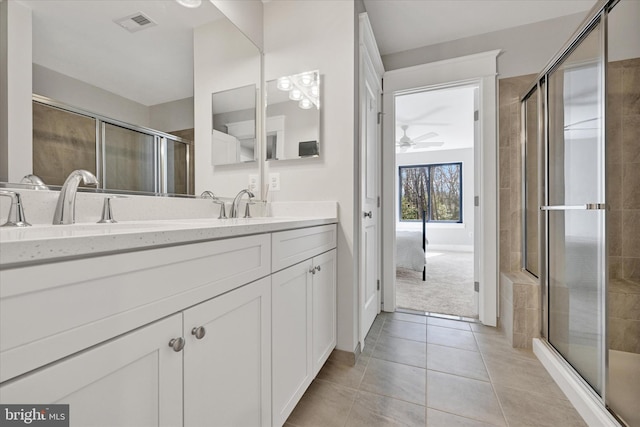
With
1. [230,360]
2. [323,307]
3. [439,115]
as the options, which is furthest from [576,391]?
[439,115]

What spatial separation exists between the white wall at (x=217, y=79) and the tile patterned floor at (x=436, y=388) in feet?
4.21

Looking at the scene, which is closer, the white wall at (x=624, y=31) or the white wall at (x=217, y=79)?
the white wall at (x=624, y=31)

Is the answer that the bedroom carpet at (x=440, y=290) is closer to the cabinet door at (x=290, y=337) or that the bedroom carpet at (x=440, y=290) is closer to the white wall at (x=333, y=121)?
the white wall at (x=333, y=121)

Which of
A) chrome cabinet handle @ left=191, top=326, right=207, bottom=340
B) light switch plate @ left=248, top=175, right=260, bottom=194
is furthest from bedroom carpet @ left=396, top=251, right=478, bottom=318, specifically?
chrome cabinet handle @ left=191, top=326, right=207, bottom=340

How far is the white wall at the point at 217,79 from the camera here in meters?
1.48

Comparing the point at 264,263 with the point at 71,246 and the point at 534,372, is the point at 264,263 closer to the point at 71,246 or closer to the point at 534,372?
the point at 71,246

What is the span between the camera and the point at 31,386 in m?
0.41

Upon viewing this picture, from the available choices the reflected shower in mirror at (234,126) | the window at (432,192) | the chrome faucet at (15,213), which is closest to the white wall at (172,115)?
the reflected shower in mirror at (234,126)

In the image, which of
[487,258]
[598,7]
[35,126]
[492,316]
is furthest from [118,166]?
[492,316]

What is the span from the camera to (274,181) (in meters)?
1.90

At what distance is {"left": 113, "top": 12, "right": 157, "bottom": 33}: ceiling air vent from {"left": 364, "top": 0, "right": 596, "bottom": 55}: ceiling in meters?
1.61

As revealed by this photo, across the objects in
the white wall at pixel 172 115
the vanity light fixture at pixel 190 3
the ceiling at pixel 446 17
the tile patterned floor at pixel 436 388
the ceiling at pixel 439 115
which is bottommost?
the tile patterned floor at pixel 436 388

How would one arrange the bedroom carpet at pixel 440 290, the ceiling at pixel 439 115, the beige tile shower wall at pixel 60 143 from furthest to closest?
the ceiling at pixel 439 115
the bedroom carpet at pixel 440 290
the beige tile shower wall at pixel 60 143

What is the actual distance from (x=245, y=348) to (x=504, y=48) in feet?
9.73
